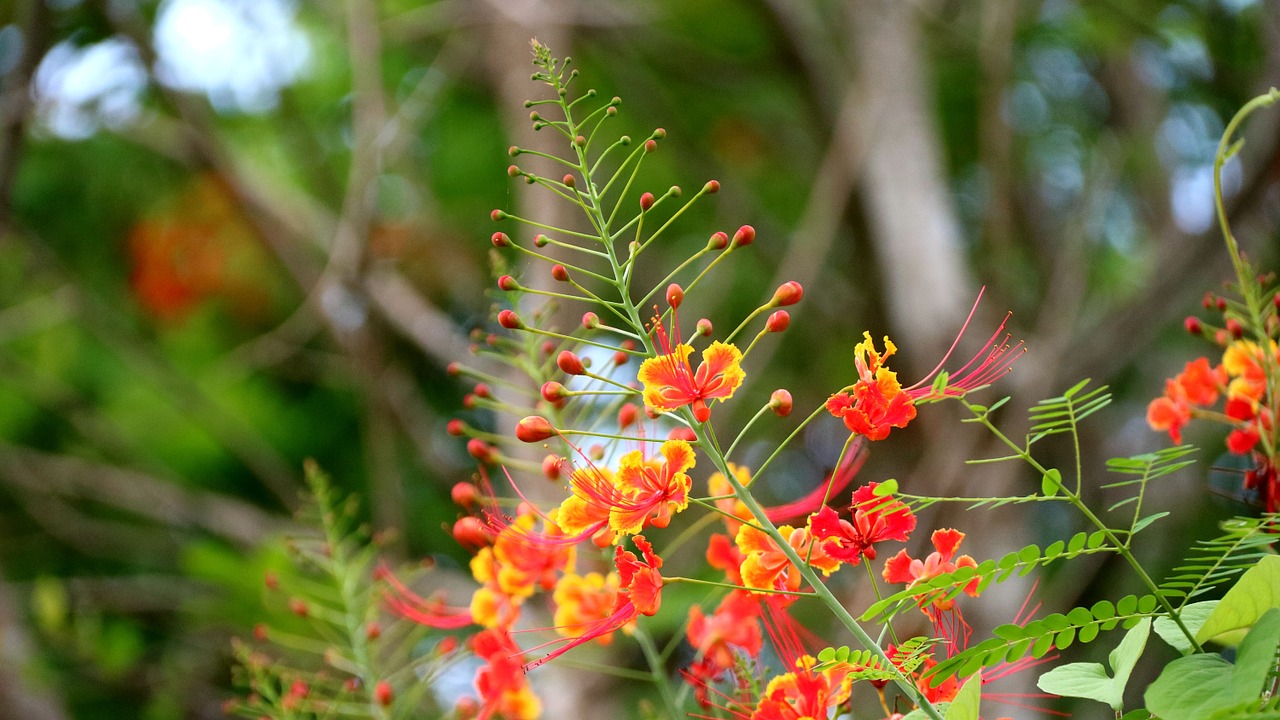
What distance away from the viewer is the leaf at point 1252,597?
101 cm

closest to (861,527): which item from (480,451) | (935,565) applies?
(935,565)

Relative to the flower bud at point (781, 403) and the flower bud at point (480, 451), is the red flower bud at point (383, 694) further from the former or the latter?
the flower bud at point (781, 403)

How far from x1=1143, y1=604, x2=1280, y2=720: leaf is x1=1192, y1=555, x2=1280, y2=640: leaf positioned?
0.14 feet

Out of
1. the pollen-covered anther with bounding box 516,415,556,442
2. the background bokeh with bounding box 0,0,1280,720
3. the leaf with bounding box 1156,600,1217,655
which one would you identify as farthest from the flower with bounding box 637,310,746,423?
the background bokeh with bounding box 0,0,1280,720

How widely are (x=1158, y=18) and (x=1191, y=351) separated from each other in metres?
1.79

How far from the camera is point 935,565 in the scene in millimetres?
1281

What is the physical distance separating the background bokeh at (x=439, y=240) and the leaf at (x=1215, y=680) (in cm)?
215

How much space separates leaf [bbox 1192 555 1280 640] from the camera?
39.9 inches

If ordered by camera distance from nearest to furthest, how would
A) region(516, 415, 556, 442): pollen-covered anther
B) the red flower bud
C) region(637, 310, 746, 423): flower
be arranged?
region(637, 310, 746, 423): flower < region(516, 415, 556, 442): pollen-covered anther < the red flower bud

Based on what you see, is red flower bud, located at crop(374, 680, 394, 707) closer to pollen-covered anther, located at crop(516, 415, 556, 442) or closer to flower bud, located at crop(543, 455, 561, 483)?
flower bud, located at crop(543, 455, 561, 483)

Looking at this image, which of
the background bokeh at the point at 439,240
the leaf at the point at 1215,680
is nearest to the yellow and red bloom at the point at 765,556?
the leaf at the point at 1215,680

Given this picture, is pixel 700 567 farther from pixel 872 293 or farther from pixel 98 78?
pixel 98 78

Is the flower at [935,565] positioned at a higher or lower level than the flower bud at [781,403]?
lower

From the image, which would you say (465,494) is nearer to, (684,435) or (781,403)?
(684,435)
